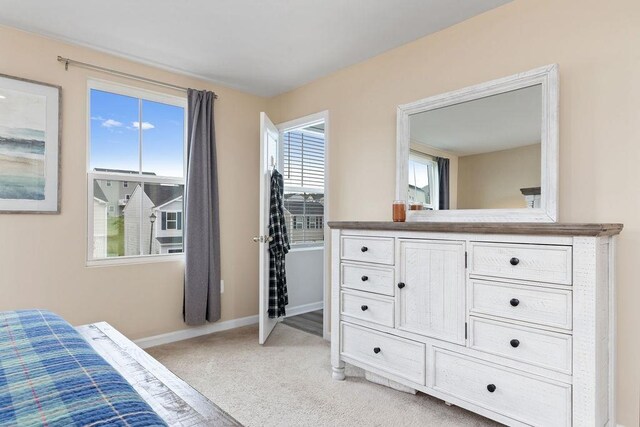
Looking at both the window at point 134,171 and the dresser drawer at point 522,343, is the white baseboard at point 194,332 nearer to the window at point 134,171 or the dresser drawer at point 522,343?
the window at point 134,171

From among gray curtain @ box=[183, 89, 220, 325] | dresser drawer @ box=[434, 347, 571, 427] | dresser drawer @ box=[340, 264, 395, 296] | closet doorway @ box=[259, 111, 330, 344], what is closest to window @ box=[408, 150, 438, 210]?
dresser drawer @ box=[340, 264, 395, 296]

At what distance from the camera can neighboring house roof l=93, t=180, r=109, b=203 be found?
9.71ft

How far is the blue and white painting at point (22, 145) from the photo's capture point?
8.34 feet

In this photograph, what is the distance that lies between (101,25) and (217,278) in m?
2.23

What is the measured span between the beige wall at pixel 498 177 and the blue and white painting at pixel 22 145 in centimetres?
297

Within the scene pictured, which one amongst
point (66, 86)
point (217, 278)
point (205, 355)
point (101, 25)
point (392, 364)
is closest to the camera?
point (392, 364)

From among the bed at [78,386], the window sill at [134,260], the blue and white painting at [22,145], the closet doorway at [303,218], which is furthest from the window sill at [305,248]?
the bed at [78,386]

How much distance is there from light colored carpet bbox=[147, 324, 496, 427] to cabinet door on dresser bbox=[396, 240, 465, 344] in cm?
46

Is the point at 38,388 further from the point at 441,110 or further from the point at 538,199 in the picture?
the point at 441,110

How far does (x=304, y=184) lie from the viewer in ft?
15.2

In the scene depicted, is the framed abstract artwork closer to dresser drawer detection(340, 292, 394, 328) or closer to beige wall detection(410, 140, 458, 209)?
dresser drawer detection(340, 292, 394, 328)

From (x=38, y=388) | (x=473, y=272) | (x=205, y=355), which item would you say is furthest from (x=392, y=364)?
(x=38, y=388)

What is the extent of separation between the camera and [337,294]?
262 centimetres

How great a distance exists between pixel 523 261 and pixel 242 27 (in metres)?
2.31
